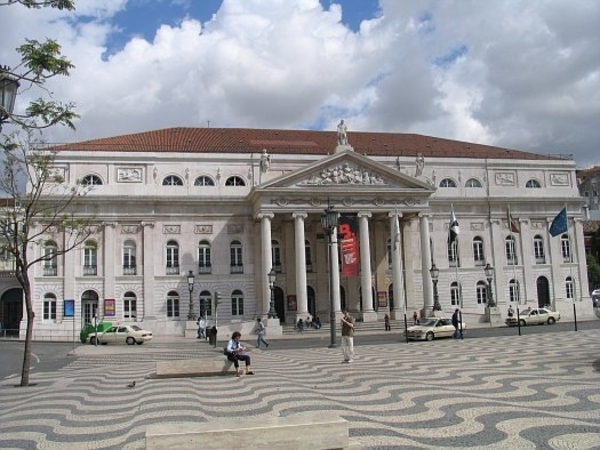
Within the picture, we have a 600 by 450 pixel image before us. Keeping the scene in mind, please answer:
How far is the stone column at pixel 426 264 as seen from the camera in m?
48.8

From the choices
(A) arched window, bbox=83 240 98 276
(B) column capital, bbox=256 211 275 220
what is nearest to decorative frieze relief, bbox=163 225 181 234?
(A) arched window, bbox=83 240 98 276

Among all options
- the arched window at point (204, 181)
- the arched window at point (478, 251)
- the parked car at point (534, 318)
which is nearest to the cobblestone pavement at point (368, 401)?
the parked car at point (534, 318)

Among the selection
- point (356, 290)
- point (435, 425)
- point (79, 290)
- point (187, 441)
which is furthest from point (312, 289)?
point (187, 441)

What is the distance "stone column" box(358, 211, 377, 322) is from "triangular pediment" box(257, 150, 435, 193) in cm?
272

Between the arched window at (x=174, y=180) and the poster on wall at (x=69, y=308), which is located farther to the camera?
the arched window at (x=174, y=180)

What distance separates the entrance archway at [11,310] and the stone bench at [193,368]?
120ft

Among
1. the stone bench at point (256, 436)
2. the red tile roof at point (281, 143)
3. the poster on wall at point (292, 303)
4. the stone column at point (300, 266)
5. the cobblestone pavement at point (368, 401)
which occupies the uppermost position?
the red tile roof at point (281, 143)

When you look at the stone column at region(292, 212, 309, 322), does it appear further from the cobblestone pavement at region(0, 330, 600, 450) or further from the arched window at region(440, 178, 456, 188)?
the cobblestone pavement at region(0, 330, 600, 450)

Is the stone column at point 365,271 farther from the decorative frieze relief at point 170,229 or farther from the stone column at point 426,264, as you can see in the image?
the decorative frieze relief at point 170,229

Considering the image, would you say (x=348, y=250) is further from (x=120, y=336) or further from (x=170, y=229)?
(x=120, y=336)

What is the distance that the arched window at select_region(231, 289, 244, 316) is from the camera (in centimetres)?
4986

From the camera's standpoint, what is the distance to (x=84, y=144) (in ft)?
168

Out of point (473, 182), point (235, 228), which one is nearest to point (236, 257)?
point (235, 228)

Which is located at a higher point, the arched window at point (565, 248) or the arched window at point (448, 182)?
the arched window at point (448, 182)
